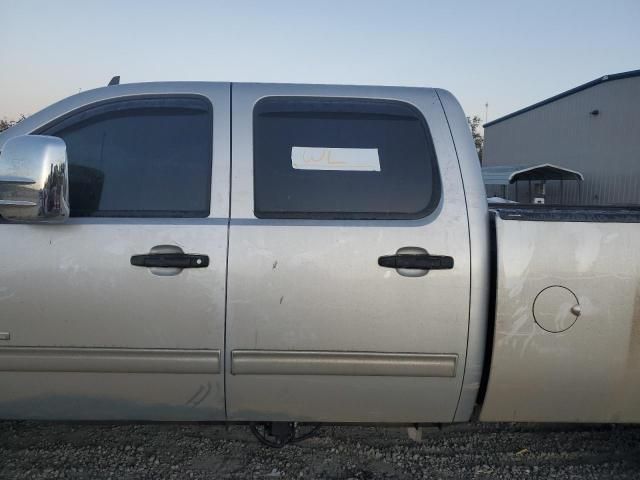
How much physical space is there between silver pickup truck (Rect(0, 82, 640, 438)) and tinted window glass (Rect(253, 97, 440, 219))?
0.04 ft

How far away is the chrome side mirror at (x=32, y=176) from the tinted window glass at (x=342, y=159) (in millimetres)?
776

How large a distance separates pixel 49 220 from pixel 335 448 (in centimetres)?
189

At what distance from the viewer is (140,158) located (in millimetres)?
2328

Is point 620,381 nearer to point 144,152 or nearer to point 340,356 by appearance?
point 340,356

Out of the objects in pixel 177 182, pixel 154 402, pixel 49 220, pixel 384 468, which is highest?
pixel 177 182

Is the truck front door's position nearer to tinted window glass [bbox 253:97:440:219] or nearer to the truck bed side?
tinted window glass [bbox 253:97:440:219]

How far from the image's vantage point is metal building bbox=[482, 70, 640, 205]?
63.3 ft

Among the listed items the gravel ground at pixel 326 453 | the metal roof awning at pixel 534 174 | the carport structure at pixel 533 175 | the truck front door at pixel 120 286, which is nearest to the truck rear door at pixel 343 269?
the truck front door at pixel 120 286

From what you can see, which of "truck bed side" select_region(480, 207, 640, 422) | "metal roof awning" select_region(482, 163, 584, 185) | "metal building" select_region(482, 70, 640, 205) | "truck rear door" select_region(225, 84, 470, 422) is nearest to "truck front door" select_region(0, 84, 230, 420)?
"truck rear door" select_region(225, 84, 470, 422)

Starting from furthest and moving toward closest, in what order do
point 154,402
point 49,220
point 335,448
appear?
1. point 335,448
2. point 154,402
3. point 49,220

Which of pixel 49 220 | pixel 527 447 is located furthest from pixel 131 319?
pixel 527 447

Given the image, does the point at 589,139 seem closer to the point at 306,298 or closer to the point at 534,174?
the point at 534,174

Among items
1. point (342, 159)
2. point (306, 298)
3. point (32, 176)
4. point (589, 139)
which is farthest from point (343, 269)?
point (589, 139)

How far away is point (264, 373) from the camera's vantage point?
2199mm
